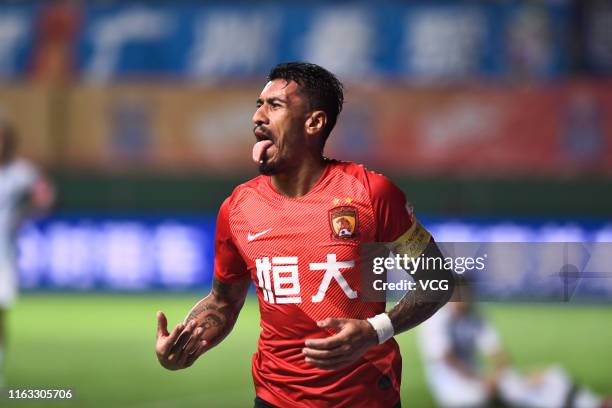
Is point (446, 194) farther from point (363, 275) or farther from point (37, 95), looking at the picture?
point (363, 275)

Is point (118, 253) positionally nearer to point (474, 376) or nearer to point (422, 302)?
point (474, 376)

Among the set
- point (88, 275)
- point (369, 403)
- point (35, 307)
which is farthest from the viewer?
point (88, 275)

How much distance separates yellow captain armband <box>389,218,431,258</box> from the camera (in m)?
4.44

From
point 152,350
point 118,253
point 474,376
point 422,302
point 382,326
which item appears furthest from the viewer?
point 118,253

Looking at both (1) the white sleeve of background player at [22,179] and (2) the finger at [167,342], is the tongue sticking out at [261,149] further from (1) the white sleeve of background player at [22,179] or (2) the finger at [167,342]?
(1) the white sleeve of background player at [22,179]

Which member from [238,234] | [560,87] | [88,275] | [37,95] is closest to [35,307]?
[88,275]

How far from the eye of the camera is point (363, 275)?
14.8 feet

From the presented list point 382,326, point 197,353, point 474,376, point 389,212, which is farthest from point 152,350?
point 382,326

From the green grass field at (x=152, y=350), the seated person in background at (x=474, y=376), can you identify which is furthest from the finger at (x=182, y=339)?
the green grass field at (x=152, y=350)

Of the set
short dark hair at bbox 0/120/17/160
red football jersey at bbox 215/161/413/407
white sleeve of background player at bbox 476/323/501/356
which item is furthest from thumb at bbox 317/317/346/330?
short dark hair at bbox 0/120/17/160

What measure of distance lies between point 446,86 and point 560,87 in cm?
169

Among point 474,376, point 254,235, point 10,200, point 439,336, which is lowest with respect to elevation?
point 474,376

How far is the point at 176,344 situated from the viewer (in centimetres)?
451

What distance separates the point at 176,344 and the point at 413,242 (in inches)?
38.2
